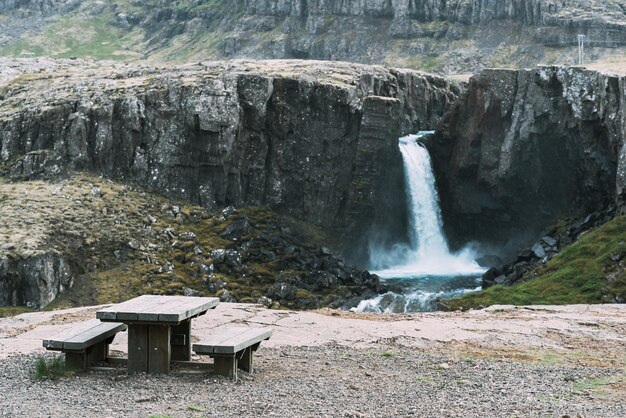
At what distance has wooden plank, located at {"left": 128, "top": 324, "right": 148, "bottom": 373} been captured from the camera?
19.7 m

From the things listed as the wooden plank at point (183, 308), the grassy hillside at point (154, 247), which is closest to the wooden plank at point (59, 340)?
the wooden plank at point (183, 308)

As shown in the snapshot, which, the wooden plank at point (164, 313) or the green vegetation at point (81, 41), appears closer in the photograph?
the wooden plank at point (164, 313)

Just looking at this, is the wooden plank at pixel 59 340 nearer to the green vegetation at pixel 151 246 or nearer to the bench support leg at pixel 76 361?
the bench support leg at pixel 76 361

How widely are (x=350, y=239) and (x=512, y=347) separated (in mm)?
43527

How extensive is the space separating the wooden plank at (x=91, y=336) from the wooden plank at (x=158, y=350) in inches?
47.0

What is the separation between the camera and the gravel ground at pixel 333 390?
16.9 meters

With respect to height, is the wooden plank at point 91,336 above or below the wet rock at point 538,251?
above

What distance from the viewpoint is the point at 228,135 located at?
2566 inches

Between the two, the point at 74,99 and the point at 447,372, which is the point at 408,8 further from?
the point at 447,372

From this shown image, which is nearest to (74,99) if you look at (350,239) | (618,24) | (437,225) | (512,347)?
(350,239)

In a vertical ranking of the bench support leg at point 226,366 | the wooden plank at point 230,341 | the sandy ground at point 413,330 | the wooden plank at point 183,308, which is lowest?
the sandy ground at point 413,330

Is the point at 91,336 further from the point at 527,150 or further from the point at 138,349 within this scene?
the point at 527,150

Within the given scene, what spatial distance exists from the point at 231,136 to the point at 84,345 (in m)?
46.1

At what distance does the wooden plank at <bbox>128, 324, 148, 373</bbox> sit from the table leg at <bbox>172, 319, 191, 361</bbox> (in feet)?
4.42
